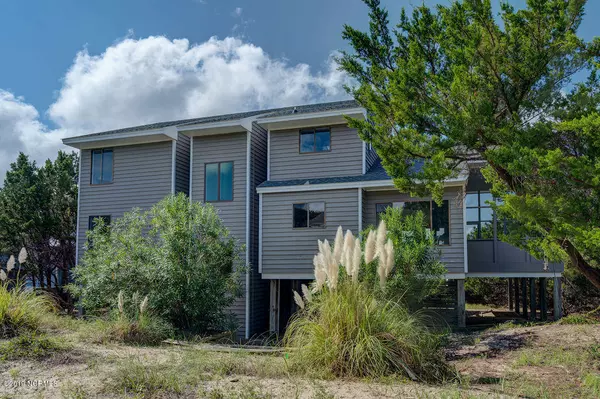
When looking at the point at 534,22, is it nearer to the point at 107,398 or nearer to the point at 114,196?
the point at 107,398

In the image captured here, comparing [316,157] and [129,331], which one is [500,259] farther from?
[129,331]

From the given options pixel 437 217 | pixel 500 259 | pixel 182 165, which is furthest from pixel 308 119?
pixel 500 259

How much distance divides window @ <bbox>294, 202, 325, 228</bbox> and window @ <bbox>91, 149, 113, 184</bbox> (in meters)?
7.28

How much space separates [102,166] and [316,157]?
26.4ft

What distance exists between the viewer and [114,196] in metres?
16.6

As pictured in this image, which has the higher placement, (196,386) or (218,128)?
(218,128)

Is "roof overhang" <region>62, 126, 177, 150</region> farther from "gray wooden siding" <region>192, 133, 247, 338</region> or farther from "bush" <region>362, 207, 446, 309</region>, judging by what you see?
"bush" <region>362, 207, 446, 309</region>

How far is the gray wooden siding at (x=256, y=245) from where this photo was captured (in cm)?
1494

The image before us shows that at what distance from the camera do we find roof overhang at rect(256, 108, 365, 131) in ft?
45.9

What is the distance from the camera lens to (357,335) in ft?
15.9

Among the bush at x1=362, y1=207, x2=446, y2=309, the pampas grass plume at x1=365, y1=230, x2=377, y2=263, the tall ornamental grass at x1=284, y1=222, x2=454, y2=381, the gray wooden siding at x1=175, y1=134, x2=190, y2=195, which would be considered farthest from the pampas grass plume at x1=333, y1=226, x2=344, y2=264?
the gray wooden siding at x1=175, y1=134, x2=190, y2=195

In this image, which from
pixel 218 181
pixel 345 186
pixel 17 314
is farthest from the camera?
pixel 218 181

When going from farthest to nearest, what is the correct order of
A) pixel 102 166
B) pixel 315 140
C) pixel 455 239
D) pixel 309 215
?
pixel 102 166 < pixel 315 140 < pixel 309 215 < pixel 455 239

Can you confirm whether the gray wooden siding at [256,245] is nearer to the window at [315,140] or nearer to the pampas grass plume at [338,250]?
the window at [315,140]
